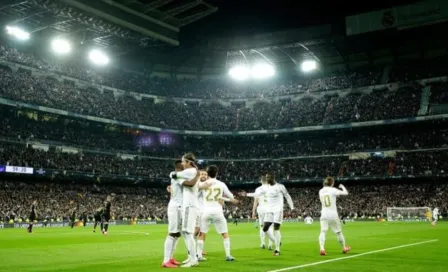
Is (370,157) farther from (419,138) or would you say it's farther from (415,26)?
(415,26)

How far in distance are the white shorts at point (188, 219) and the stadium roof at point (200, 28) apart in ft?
160

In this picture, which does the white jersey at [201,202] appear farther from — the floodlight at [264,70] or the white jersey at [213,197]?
the floodlight at [264,70]

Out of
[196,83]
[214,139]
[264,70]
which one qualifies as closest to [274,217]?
[214,139]

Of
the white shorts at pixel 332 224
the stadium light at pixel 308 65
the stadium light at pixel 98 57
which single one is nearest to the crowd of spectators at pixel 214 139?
the stadium light at pixel 98 57

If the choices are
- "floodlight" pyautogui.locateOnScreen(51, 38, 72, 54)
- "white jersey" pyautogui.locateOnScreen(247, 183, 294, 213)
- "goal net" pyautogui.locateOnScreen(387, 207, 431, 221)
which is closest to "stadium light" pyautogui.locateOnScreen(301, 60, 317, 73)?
"goal net" pyautogui.locateOnScreen(387, 207, 431, 221)

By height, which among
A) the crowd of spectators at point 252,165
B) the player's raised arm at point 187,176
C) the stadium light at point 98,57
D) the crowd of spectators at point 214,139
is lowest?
the player's raised arm at point 187,176

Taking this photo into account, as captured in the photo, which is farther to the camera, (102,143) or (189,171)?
(102,143)

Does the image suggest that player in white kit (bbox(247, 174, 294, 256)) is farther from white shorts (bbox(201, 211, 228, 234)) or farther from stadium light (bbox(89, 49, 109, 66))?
stadium light (bbox(89, 49, 109, 66))

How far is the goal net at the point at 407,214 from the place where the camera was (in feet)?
186

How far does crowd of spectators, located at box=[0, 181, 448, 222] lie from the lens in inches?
2181

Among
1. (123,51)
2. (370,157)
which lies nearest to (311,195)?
(370,157)

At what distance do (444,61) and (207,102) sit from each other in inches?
1562

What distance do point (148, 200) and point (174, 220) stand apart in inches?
2348

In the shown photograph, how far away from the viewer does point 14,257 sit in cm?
1625
